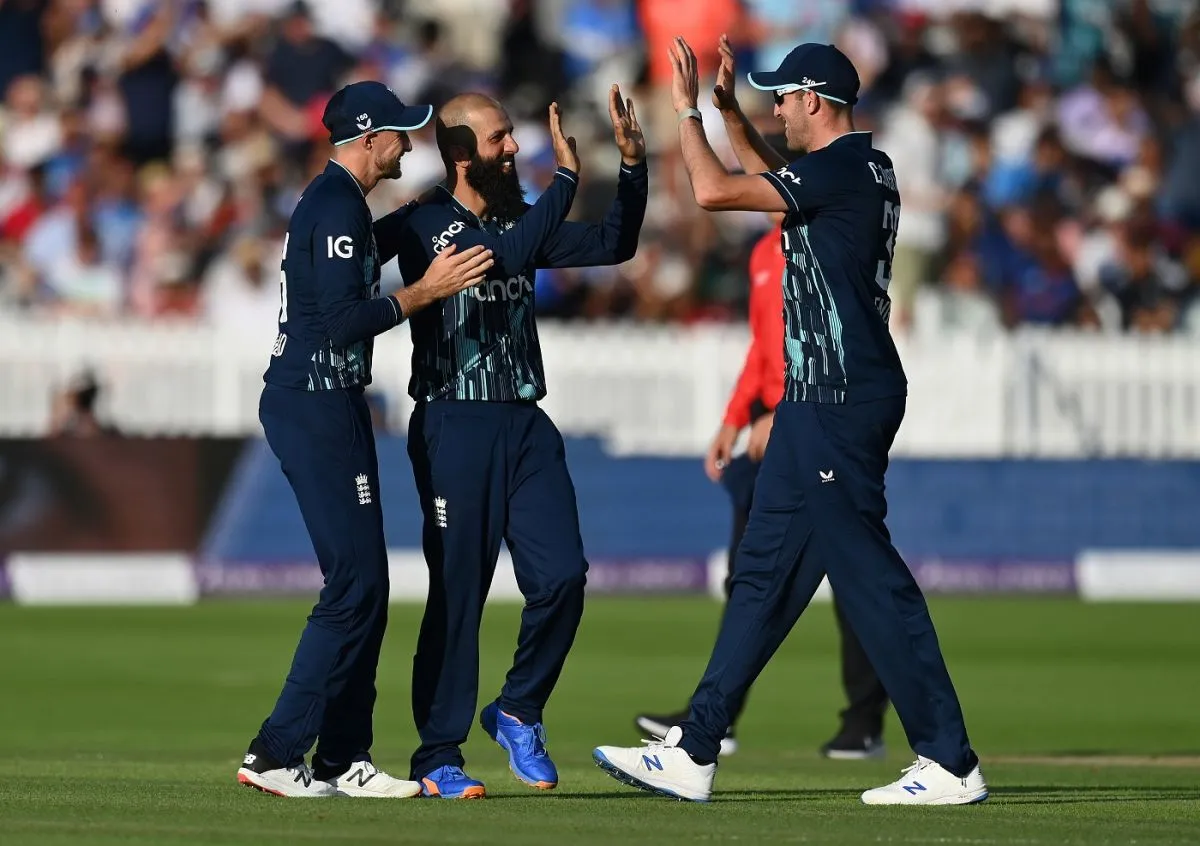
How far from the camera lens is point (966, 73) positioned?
81.0 feet

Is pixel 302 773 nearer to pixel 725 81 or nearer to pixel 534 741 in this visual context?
pixel 534 741

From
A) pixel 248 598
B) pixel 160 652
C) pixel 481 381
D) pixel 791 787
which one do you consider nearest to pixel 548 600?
pixel 481 381

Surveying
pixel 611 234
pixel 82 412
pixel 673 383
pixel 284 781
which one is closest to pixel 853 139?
pixel 611 234

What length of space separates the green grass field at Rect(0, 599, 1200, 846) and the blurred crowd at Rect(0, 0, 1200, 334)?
4311mm

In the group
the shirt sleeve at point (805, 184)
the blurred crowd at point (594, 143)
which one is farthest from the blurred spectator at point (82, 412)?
the shirt sleeve at point (805, 184)

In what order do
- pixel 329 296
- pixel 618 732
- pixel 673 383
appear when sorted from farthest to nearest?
pixel 673 383 < pixel 618 732 < pixel 329 296

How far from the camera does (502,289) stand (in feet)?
28.8

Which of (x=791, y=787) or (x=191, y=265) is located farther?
(x=191, y=265)

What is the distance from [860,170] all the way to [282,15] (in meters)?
16.6

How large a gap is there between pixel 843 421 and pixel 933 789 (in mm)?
1276

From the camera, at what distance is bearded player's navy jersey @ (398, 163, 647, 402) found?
8.68 metres

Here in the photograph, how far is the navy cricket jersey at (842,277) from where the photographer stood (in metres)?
8.47

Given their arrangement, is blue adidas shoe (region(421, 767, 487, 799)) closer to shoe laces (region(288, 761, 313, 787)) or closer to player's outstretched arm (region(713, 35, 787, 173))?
shoe laces (region(288, 761, 313, 787))

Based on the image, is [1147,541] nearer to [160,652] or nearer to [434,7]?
[160,652]
